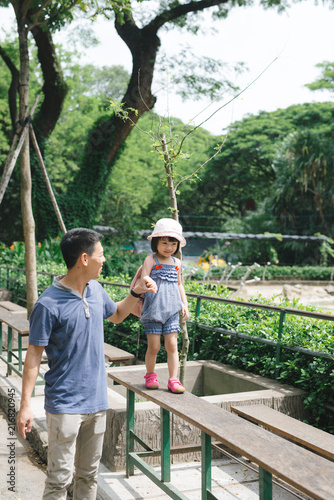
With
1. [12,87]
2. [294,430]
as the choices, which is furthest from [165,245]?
[12,87]

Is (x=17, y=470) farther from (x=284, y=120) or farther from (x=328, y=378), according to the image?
(x=284, y=120)

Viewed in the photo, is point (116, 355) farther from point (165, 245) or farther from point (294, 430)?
point (294, 430)

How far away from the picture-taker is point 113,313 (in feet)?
9.53

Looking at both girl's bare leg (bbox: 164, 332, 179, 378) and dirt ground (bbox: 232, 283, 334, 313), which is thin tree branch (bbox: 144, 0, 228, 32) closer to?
dirt ground (bbox: 232, 283, 334, 313)

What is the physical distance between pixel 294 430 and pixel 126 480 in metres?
1.31

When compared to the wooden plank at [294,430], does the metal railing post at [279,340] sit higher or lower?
higher

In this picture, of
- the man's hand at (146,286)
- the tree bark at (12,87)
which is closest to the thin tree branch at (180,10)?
the tree bark at (12,87)

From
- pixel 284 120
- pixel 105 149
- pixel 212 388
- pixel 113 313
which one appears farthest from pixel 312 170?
pixel 113 313

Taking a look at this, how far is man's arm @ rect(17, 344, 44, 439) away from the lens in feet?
7.98

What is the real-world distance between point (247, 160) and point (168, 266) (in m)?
36.6

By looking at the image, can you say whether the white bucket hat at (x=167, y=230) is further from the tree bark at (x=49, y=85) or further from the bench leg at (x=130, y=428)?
the tree bark at (x=49, y=85)

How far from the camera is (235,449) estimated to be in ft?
7.66

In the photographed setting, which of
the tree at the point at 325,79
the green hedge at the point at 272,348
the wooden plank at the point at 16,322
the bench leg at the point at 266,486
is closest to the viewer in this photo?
the bench leg at the point at 266,486

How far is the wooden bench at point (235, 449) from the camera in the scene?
2033 millimetres
